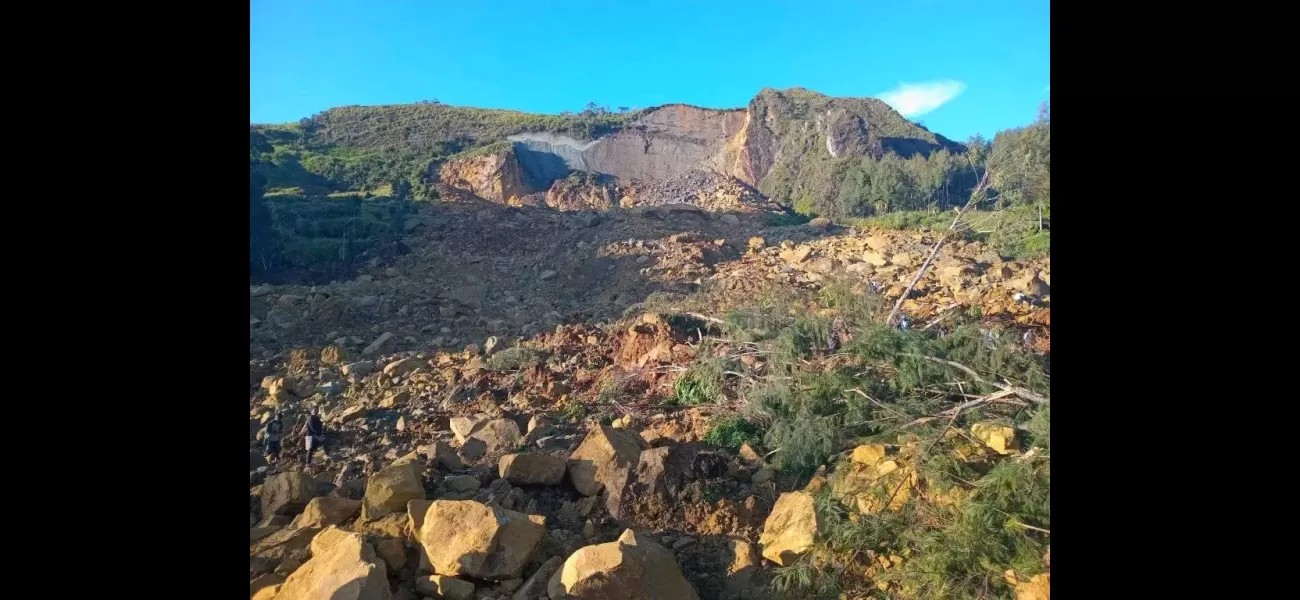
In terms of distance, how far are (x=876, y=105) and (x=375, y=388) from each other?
23.7 m

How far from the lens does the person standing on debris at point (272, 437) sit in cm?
430

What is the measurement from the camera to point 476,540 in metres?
2.59

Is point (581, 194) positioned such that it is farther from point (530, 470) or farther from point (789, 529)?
point (789, 529)

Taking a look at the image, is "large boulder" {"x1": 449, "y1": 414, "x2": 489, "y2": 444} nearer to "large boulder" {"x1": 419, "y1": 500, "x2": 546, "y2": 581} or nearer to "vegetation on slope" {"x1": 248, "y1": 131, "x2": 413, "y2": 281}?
"large boulder" {"x1": 419, "y1": 500, "x2": 546, "y2": 581}

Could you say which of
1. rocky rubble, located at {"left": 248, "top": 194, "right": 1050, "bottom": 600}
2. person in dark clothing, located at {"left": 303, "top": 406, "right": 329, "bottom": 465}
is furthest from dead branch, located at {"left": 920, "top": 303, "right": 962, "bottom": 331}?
person in dark clothing, located at {"left": 303, "top": 406, "right": 329, "bottom": 465}

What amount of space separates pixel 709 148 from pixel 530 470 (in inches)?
1011

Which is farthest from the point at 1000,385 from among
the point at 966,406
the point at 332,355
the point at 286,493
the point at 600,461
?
the point at 332,355

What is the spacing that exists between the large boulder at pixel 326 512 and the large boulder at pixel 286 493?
0.17 metres

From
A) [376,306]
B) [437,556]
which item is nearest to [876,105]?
[376,306]

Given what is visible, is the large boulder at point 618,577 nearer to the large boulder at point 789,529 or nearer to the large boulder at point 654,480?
the large boulder at point 789,529

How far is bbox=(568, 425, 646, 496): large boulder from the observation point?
345 centimetres

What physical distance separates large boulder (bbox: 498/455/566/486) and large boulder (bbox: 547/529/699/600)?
1.02 meters
